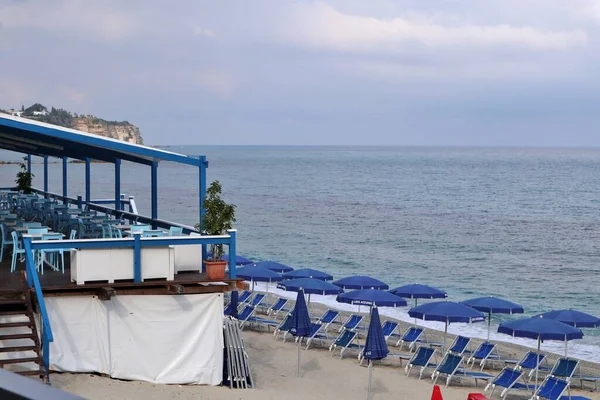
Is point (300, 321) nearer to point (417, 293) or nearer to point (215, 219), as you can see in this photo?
point (215, 219)

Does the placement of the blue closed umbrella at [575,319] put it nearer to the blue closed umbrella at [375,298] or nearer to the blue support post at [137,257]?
the blue closed umbrella at [375,298]

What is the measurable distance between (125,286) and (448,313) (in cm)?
626

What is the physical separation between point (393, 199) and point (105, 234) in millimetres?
58452

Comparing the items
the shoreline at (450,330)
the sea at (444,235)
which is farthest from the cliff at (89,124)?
the shoreline at (450,330)

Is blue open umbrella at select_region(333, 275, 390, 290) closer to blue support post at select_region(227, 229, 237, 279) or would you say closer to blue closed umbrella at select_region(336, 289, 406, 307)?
blue closed umbrella at select_region(336, 289, 406, 307)

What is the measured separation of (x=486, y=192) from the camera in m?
79.3

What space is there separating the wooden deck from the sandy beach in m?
1.11

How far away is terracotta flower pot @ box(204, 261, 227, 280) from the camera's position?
33.9 ft

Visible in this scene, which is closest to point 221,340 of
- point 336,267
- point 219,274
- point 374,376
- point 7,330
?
point 219,274

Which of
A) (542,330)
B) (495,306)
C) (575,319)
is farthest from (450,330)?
(542,330)

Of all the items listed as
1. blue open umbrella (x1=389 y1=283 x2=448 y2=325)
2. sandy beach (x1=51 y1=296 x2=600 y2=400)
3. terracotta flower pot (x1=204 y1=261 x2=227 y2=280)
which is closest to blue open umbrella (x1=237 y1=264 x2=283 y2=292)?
sandy beach (x1=51 y1=296 x2=600 y2=400)

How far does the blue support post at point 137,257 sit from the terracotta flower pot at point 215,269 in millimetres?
864

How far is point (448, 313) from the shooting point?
13.9 m

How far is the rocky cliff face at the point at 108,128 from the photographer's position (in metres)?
119
